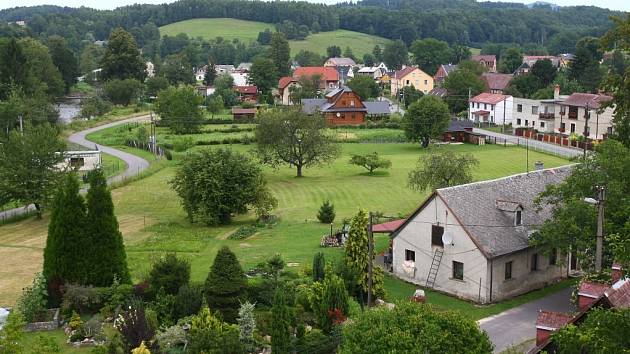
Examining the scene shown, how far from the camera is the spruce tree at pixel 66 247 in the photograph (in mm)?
27609

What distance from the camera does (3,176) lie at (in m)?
43.8

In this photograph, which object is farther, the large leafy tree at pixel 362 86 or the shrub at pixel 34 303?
the large leafy tree at pixel 362 86

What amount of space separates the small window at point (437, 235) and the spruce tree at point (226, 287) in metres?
8.30

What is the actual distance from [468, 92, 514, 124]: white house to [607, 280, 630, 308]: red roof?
241 ft

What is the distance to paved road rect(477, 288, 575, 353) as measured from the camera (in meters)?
24.2

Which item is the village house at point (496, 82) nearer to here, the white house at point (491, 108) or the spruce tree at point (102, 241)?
the white house at point (491, 108)

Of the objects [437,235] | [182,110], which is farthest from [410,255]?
[182,110]

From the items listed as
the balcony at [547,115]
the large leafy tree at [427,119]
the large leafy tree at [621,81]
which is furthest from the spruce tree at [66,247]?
the balcony at [547,115]

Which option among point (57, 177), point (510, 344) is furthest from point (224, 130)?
point (510, 344)

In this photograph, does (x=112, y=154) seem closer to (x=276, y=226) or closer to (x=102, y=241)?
(x=276, y=226)

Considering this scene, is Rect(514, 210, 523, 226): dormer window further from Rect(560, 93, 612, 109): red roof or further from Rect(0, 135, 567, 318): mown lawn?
Rect(560, 93, 612, 109): red roof

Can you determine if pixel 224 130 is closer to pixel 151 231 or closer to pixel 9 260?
pixel 151 231

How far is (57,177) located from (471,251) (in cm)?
2665

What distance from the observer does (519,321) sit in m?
26.0
